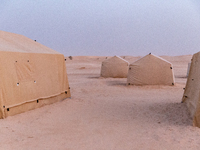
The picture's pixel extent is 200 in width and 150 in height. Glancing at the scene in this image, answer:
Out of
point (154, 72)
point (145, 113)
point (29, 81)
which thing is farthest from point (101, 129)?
point (154, 72)

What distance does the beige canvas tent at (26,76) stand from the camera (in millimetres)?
5520

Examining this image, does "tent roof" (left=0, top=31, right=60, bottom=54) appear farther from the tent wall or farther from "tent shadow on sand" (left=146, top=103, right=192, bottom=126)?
"tent shadow on sand" (left=146, top=103, right=192, bottom=126)

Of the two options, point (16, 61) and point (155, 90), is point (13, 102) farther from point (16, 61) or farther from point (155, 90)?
point (155, 90)

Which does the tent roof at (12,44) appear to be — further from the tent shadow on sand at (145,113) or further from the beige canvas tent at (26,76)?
the tent shadow on sand at (145,113)

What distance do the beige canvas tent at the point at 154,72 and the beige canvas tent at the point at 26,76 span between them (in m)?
5.51

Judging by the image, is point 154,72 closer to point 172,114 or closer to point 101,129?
point 172,114

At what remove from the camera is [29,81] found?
6.32 metres

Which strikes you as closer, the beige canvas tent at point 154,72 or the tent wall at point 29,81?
the tent wall at point 29,81

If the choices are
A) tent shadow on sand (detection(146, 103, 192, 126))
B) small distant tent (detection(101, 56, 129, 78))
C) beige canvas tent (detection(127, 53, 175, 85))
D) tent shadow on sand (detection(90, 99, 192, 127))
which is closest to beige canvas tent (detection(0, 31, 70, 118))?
tent shadow on sand (detection(90, 99, 192, 127))

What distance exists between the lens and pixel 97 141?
4.11 m

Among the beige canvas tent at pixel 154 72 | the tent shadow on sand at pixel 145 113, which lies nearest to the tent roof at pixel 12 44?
the tent shadow on sand at pixel 145 113

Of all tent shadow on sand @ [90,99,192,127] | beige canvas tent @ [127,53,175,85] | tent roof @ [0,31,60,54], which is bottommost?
tent shadow on sand @ [90,99,192,127]

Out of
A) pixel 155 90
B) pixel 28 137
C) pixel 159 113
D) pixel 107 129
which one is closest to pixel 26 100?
pixel 28 137

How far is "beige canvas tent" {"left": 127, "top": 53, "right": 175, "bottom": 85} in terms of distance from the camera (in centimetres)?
1193
